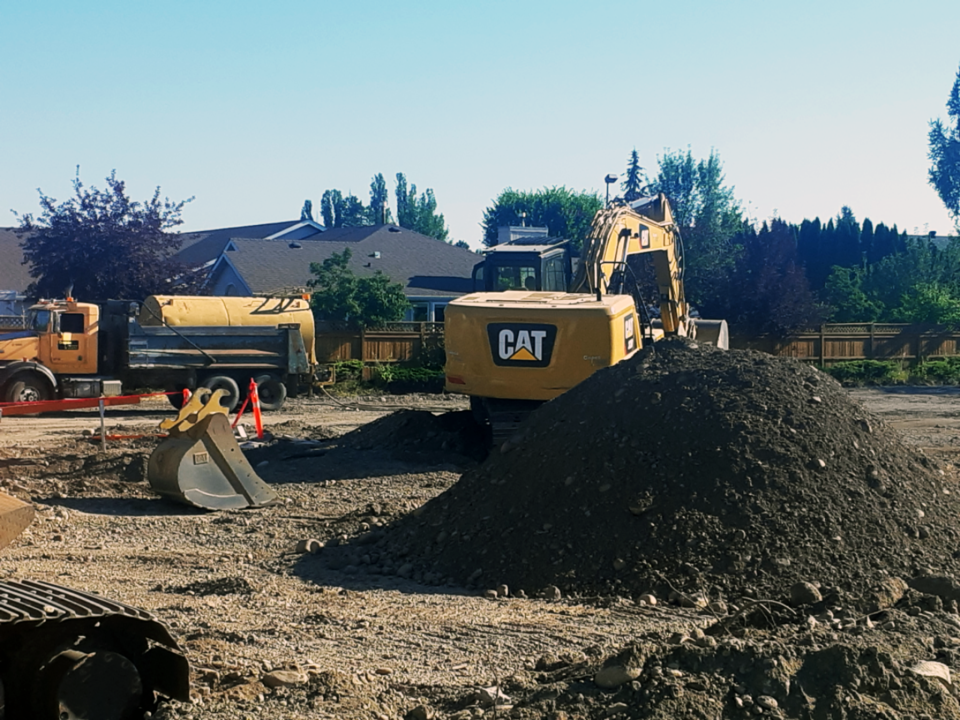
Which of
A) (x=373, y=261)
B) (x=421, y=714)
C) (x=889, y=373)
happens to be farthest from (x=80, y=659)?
(x=373, y=261)

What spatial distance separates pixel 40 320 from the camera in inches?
903

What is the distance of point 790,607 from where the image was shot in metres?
7.04

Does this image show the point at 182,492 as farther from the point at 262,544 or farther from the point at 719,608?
the point at 719,608

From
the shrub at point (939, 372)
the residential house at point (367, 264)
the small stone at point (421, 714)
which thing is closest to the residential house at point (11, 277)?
the residential house at point (367, 264)

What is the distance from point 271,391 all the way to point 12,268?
89.1 ft

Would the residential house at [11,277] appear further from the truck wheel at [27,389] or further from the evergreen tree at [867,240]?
the evergreen tree at [867,240]

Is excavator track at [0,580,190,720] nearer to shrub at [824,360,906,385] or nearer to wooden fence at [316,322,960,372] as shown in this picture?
shrub at [824,360,906,385]

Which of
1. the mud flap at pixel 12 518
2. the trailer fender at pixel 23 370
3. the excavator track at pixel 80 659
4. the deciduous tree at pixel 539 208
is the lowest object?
the excavator track at pixel 80 659

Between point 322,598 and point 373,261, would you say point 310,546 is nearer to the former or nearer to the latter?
point 322,598

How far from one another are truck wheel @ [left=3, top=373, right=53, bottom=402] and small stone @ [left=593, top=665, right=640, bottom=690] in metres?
19.2

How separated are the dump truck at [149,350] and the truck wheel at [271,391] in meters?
0.02

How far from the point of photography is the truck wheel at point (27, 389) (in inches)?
866

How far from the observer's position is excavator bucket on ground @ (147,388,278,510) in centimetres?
1178

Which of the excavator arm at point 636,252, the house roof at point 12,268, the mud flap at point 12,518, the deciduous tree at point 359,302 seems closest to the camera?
the mud flap at point 12,518
